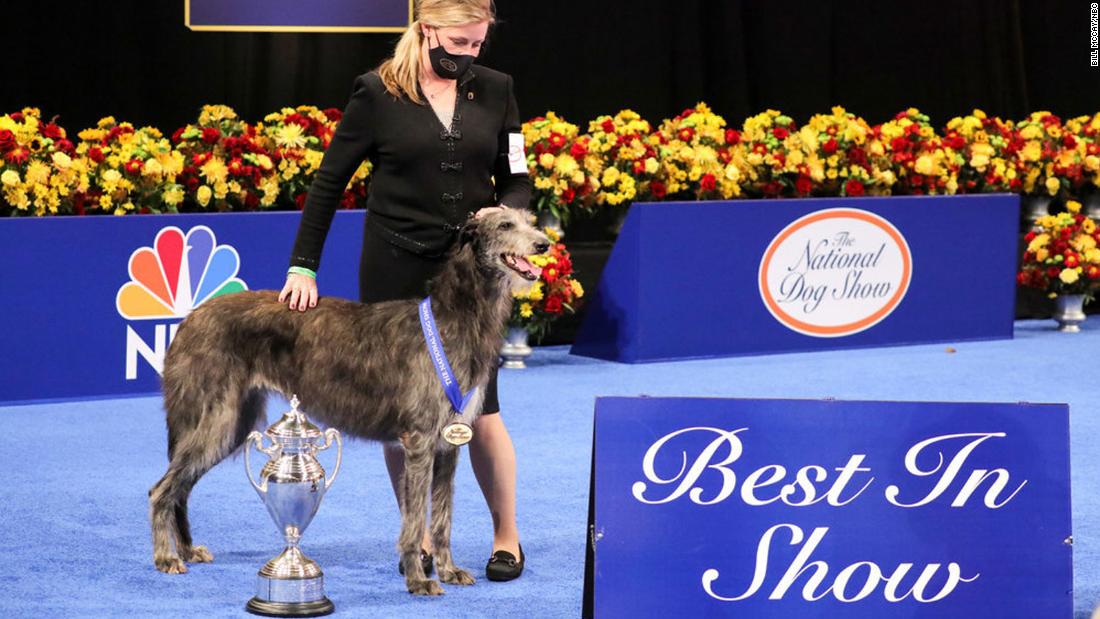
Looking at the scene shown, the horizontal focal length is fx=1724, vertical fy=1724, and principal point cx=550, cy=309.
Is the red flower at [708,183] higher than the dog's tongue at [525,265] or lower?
higher

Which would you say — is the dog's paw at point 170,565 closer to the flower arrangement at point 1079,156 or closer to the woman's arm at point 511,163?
the woman's arm at point 511,163

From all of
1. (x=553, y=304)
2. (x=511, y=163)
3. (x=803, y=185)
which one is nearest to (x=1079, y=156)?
(x=803, y=185)

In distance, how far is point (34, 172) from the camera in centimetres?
719

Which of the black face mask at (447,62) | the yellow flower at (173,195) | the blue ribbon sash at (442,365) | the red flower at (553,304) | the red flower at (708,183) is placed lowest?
the red flower at (553,304)

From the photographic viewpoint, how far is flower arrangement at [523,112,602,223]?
27.7 feet

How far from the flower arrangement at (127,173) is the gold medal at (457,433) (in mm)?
3497

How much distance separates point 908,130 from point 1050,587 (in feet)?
19.5

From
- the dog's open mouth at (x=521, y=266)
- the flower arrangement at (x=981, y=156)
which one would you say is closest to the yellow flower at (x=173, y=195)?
the dog's open mouth at (x=521, y=266)

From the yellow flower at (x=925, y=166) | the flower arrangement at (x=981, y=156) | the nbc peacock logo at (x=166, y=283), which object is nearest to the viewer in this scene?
the nbc peacock logo at (x=166, y=283)

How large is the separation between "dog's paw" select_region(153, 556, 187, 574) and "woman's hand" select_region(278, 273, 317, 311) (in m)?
0.76

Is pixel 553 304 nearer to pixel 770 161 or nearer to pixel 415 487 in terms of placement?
pixel 770 161

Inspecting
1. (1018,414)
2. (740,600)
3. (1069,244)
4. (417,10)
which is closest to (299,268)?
(417,10)

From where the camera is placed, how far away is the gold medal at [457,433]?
171 inches

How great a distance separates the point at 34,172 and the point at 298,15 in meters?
2.28
